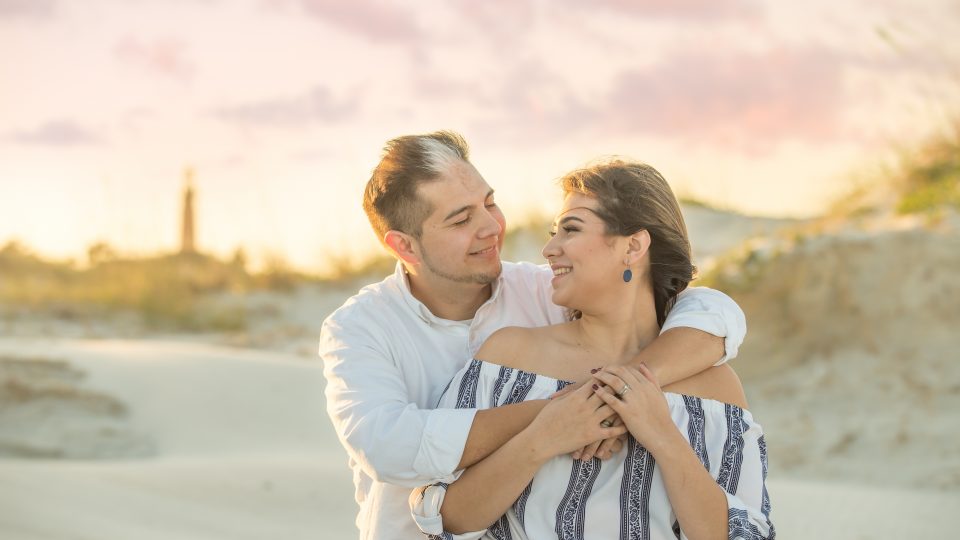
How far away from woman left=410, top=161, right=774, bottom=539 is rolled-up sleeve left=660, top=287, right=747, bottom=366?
83mm

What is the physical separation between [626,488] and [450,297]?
40.3 inches

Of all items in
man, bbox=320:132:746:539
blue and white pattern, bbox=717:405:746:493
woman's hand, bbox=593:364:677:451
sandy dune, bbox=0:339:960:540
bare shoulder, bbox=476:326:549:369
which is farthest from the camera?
sandy dune, bbox=0:339:960:540

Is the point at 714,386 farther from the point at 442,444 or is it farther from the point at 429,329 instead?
the point at 429,329

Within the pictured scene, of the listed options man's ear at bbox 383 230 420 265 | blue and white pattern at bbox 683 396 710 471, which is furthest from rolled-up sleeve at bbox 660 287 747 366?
man's ear at bbox 383 230 420 265

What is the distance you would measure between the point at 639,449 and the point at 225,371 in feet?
23.4

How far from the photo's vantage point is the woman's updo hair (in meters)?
3.50

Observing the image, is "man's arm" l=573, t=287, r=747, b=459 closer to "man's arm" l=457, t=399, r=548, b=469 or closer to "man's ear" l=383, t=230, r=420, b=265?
"man's arm" l=457, t=399, r=548, b=469

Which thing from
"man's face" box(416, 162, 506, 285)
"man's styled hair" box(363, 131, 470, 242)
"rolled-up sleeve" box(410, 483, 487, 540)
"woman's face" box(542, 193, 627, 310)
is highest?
"man's styled hair" box(363, 131, 470, 242)

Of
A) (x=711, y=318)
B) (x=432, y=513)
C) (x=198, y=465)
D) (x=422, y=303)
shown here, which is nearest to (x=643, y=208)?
(x=711, y=318)

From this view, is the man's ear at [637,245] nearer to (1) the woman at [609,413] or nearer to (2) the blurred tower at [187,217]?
(1) the woman at [609,413]

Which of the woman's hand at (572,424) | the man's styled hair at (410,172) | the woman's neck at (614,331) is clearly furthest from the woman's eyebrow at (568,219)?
the man's styled hair at (410,172)

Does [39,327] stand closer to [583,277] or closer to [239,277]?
[239,277]

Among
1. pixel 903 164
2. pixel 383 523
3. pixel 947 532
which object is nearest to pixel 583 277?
pixel 383 523

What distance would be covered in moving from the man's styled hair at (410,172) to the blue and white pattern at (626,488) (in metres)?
0.87
